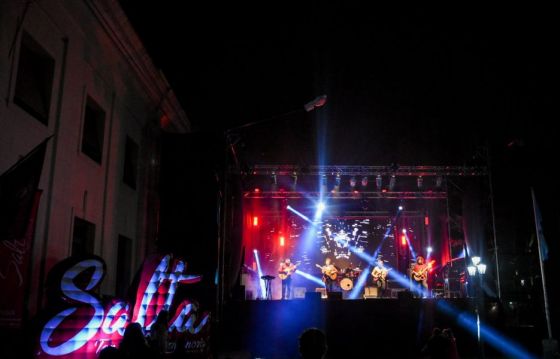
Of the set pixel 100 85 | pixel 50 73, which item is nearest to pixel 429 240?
pixel 100 85

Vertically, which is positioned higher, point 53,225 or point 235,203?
point 235,203

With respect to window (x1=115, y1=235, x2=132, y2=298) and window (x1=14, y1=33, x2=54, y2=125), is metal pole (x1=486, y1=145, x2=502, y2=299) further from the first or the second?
window (x1=14, y1=33, x2=54, y2=125)

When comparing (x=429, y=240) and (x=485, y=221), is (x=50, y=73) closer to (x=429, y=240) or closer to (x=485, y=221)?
(x=485, y=221)

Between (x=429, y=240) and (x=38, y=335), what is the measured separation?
66.0 ft

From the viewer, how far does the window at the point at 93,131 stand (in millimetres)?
10172

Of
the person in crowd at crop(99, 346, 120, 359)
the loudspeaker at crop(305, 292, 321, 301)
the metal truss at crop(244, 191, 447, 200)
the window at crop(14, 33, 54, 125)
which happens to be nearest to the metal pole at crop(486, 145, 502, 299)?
the metal truss at crop(244, 191, 447, 200)

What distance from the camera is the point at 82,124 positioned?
953 cm

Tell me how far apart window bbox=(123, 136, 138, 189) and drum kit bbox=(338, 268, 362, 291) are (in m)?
11.7

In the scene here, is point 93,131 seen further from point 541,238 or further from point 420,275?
point 420,275

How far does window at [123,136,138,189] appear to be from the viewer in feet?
40.2

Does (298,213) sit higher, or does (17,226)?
(298,213)

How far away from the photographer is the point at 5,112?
7074 mm

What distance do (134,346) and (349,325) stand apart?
34.9 feet

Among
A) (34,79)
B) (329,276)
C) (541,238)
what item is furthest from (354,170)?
(34,79)
